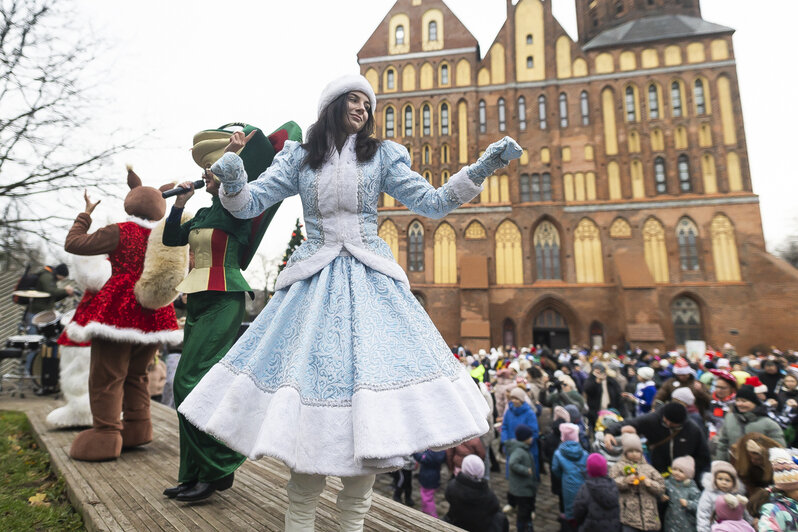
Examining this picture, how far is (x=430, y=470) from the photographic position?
5.50 metres

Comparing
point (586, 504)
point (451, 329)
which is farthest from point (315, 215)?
point (451, 329)

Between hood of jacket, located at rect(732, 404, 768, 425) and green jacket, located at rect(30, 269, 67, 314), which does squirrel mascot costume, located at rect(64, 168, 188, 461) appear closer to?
hood of jacket, located at rect(732, 404, 768, 425)

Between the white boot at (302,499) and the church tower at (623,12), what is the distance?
35120 millimetres

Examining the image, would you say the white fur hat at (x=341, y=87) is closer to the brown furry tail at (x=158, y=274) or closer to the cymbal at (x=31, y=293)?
the brown furry tail at (x=158, y=274)

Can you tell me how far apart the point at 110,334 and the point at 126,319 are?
0.16 metres

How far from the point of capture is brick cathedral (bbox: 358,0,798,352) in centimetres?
2369

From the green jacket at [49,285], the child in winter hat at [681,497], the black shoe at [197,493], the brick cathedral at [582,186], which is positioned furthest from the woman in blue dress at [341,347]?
the brick cathedral at [582,186]

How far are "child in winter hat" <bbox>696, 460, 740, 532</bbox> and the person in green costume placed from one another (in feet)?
11.7

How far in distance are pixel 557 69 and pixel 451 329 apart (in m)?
17.5

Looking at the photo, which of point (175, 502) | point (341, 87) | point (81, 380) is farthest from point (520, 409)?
point (81, 380)

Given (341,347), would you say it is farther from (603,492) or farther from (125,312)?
(603,492)

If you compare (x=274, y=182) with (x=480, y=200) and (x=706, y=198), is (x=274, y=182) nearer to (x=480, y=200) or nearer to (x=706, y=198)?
(x=480, y=200)

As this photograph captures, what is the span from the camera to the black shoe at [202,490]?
252 centimetres

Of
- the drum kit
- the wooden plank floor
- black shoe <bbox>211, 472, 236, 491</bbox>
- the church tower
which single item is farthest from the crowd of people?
the church tower
